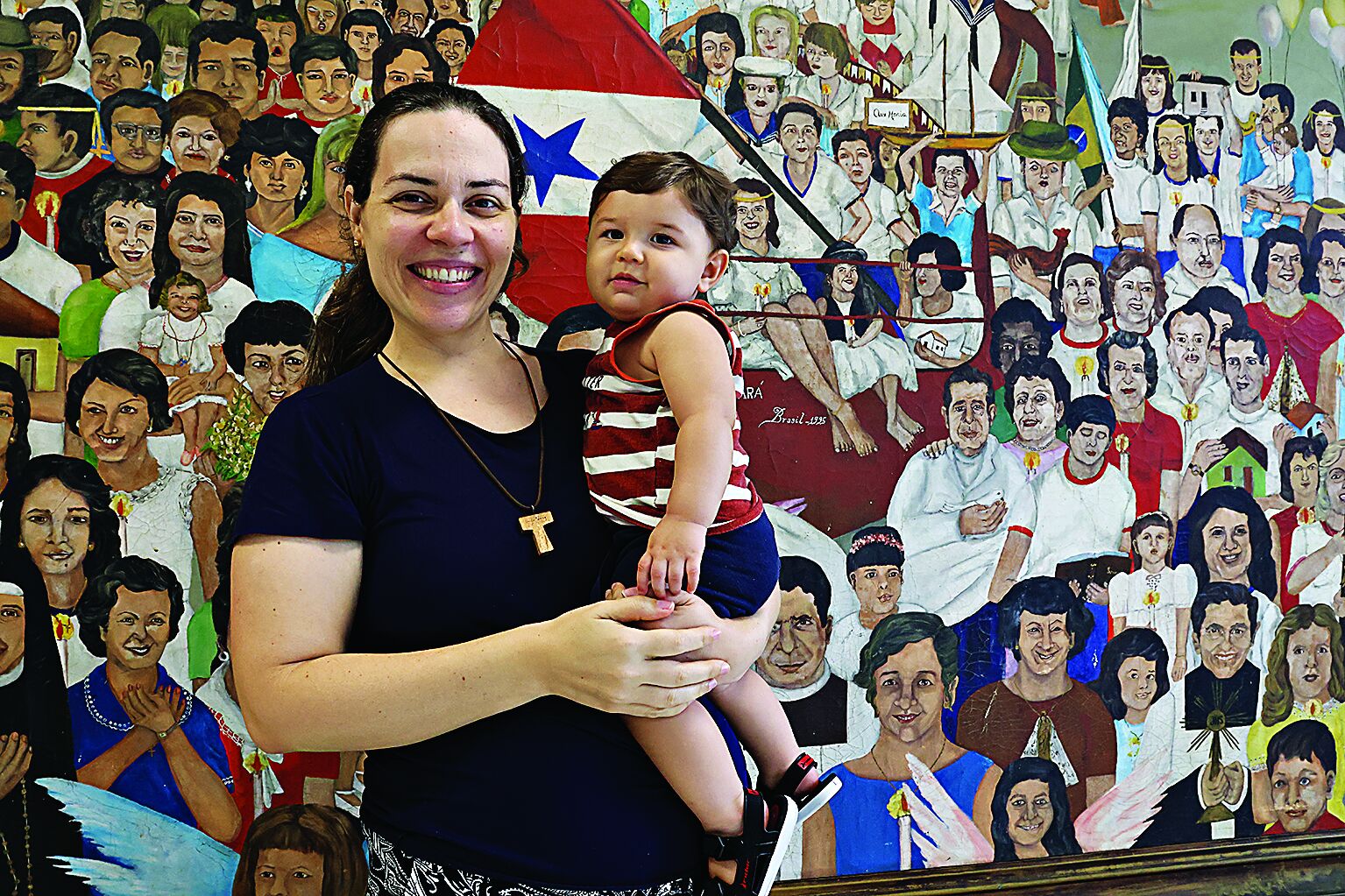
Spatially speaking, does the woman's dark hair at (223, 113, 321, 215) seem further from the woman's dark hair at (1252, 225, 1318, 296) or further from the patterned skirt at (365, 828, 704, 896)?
the woman's dark hair at (1252, 225, 1318, 296)

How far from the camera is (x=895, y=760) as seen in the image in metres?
2.10

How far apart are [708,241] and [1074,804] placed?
1509 mm

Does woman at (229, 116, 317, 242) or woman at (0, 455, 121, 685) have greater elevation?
woman at (229, 116, 317, 242)

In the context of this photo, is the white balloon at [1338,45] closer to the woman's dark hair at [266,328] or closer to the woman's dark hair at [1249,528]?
the woman's dark hair at [1249,528]

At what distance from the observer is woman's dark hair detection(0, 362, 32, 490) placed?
1.77 meters

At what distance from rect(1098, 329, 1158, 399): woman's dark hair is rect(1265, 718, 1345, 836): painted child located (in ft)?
2.80

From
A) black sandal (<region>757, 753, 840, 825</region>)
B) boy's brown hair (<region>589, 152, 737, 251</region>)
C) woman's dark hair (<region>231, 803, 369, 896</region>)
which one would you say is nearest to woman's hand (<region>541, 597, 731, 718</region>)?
black sandal (<region>757, 753, 840, 825</region>)

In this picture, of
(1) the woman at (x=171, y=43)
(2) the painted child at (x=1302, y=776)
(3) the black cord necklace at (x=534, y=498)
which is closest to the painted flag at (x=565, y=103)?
(1) the woman at (x=171, y=43)

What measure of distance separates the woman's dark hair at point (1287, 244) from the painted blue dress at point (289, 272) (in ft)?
6.45

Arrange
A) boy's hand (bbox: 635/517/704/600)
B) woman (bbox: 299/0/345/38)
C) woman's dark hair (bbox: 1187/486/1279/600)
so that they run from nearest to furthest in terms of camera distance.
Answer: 1. boy's hand (bbox: 635/517/704/600)
2. woman (bbox: 299/0/345/38)
3. woman's dark hair (bbox: 1187/486/1279/600)

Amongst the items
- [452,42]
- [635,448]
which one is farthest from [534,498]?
[452,42]

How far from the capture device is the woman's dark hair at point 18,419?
1.77 metres

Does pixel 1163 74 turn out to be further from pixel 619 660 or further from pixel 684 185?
pixel 619 660

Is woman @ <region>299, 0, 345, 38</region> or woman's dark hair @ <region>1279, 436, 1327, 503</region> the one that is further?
woman's dark hair @ <region>1279, 436, 1327, 503</region>
